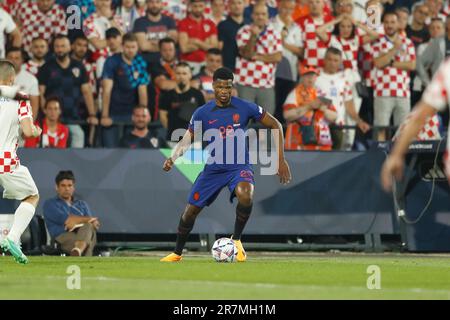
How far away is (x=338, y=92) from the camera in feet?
71.3

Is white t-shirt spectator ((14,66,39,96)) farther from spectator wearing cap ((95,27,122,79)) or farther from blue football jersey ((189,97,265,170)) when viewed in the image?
blue football jersey ((189,97,265,170))

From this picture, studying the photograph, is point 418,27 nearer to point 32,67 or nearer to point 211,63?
point 211,63

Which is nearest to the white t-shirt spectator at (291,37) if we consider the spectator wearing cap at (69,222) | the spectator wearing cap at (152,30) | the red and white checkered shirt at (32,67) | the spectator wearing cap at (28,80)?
the spectator wearing cap at (152,30)

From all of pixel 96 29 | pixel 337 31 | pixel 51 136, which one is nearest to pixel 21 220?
pixel 51 136

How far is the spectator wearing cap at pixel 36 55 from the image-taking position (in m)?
21.1

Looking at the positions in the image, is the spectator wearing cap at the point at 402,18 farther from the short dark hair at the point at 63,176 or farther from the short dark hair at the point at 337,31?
the short dark hair at the point at 63,176

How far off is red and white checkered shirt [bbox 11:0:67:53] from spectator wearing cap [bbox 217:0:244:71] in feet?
9.05

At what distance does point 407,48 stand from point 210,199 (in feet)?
23.2

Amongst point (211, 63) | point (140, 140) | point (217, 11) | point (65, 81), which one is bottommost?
point (140, 140)

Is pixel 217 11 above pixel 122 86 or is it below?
above

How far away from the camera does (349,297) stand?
11016 millimetres

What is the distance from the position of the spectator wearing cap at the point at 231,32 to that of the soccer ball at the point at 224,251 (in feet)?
20.4

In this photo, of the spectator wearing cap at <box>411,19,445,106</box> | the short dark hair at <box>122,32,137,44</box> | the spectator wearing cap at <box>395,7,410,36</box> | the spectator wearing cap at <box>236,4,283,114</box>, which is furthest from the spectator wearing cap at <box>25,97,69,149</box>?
the spectator wearing cap at <box>411,19,445,106</box>

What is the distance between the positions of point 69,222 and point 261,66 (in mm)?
4673
